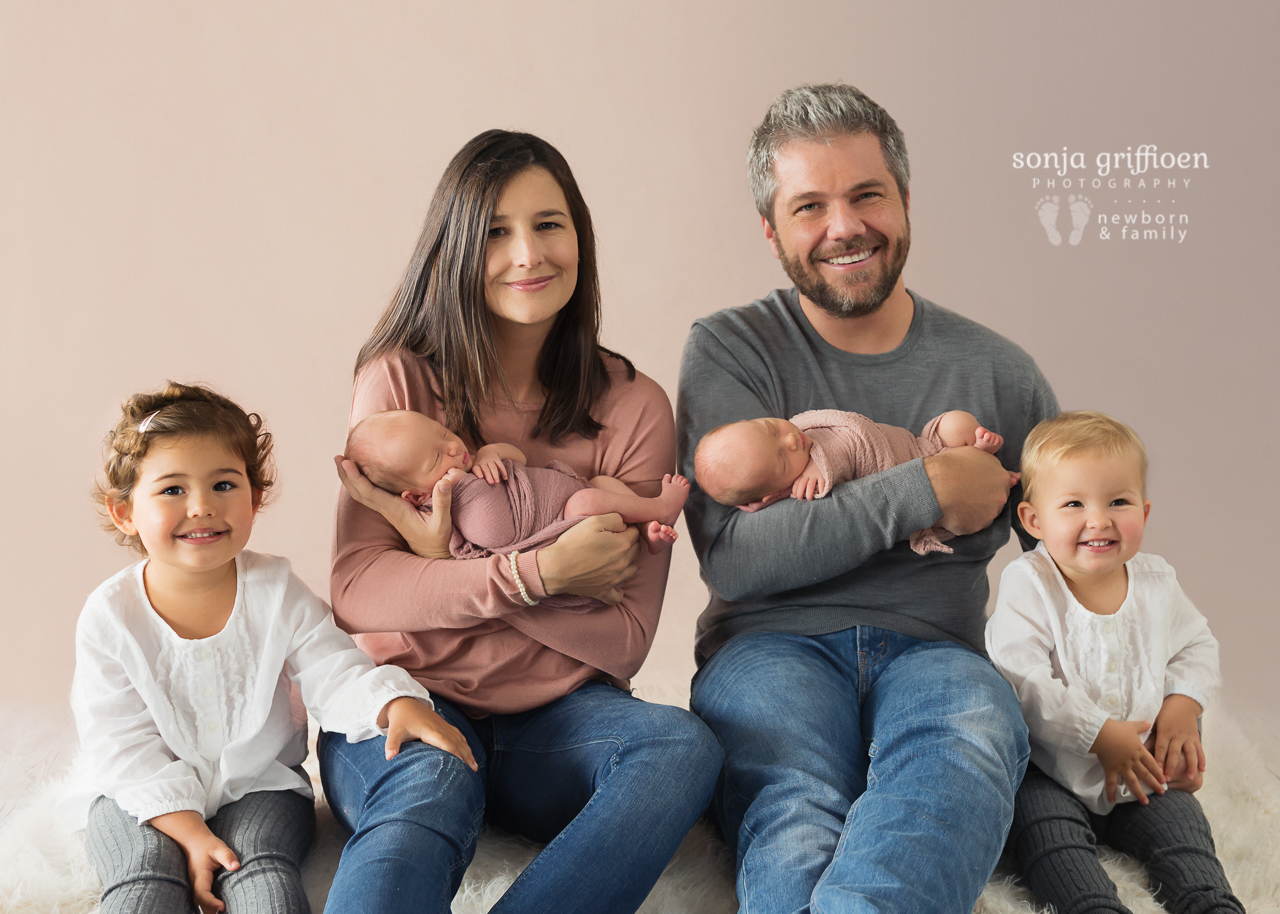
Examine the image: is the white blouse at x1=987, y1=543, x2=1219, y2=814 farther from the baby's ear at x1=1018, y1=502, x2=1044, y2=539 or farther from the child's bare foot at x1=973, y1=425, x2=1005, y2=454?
the child's bare foot at x1=973, y1=425, x2=1005, y2=454

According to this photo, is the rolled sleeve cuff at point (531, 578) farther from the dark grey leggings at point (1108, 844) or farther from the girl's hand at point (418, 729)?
the dark grey leggings at point (1108, 844)

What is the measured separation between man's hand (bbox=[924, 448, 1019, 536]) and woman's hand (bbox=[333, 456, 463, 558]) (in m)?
0.89

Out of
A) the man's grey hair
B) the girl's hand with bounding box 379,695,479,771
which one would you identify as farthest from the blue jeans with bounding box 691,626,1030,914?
the man's grey hair

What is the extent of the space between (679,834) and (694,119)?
2562 millimetres

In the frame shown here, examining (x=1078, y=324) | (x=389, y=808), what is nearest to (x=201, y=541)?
(x=389, y=808)

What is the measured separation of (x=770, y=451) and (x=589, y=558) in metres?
0.39

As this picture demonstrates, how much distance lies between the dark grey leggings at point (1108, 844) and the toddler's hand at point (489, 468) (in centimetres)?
111

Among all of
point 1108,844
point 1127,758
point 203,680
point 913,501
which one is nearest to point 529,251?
point 913,501

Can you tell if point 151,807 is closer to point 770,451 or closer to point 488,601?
point 488,601

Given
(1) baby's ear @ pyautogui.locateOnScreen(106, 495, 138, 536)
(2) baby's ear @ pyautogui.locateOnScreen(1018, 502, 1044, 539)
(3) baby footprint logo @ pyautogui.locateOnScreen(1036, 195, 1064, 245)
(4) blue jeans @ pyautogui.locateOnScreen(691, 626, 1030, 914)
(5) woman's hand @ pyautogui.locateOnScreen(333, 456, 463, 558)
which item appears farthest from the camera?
(3) baby footprint logo @ pyautogui.locateOnScreen(1036, 195, 1064, 245)

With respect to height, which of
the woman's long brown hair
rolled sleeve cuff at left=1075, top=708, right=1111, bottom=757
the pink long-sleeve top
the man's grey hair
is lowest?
rolled sleeve cuff at left=1075, top=708, right=1111, bottom=757

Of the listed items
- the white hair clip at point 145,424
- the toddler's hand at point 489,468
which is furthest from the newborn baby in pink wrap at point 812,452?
the white hair clip at point 145,424

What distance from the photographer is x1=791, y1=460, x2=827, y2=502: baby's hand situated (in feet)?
6.82

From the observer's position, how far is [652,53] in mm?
3635
